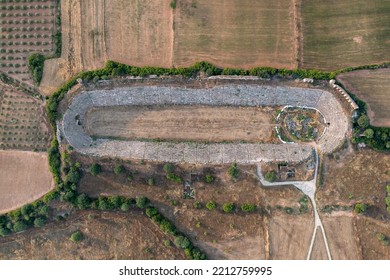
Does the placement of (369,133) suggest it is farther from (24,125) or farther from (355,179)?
(24,125)

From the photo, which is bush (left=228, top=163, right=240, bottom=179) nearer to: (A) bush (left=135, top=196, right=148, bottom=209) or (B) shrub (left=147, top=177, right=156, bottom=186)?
(B) shrub (left=147, top=177, right=156, bottom=186)

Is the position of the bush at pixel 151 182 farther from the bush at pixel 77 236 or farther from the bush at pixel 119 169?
the bush at pixel 77 236

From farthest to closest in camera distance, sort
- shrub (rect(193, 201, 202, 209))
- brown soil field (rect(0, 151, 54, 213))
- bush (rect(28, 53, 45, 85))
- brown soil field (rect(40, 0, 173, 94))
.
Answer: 1. bush (rect(28, 53, 45, 85))
2. brown soil field (rect(40, 0, 173, 94))
3. brown soil field (rect(0, 151, 54, 213))
4. shrub (rect(193, 201, 202, 209))

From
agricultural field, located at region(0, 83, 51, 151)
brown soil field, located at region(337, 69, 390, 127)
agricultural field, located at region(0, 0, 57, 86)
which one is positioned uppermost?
agricultural field, located at region(0, 0, 57, 86)

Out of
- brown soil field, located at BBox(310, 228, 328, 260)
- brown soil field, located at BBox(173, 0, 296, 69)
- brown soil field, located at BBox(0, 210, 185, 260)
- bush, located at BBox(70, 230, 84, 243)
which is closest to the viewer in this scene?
brown soil field, located at BBox(310, 228, 328, 260)


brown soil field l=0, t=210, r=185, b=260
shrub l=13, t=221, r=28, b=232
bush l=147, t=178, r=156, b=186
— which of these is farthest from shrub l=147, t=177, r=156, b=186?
shrub l=13, t=221, r=28, b=232

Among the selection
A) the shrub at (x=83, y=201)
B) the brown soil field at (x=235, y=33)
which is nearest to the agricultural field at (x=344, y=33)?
the brown soil field at (x=235, y=33)

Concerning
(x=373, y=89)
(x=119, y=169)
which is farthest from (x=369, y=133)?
(x=119, y=169)
